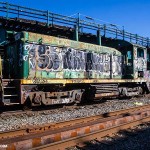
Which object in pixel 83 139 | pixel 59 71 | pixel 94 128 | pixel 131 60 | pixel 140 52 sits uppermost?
pixel 140 52

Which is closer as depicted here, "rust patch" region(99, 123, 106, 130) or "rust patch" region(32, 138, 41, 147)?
"rust patch" region(32, 138, 41, 147)

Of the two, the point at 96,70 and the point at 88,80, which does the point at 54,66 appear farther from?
the point at 96,70

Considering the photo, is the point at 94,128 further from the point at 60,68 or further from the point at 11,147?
the point at 60,68

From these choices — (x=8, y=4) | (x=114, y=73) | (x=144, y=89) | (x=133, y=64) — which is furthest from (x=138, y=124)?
(x=8, y=4)

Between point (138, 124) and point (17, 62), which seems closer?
point (138, 124)

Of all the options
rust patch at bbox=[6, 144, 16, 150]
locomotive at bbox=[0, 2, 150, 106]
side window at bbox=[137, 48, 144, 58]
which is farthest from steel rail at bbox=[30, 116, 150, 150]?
side window at bbox=[137, 48, 144, 58]

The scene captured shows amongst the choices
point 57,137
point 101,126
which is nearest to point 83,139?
point 57,137

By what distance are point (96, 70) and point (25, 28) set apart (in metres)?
8.15

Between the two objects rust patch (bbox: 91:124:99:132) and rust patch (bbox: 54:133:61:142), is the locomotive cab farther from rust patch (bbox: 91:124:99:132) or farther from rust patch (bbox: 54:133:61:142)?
rust patch (bbox: 54:133:61:142)

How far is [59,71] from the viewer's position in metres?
12.1

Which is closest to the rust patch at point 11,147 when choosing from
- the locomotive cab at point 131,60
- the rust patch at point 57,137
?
the rust patch at point 57,137

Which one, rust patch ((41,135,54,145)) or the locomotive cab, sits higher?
the locomotive cab

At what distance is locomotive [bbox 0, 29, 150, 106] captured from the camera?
10734 millimetres

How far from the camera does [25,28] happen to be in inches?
786
